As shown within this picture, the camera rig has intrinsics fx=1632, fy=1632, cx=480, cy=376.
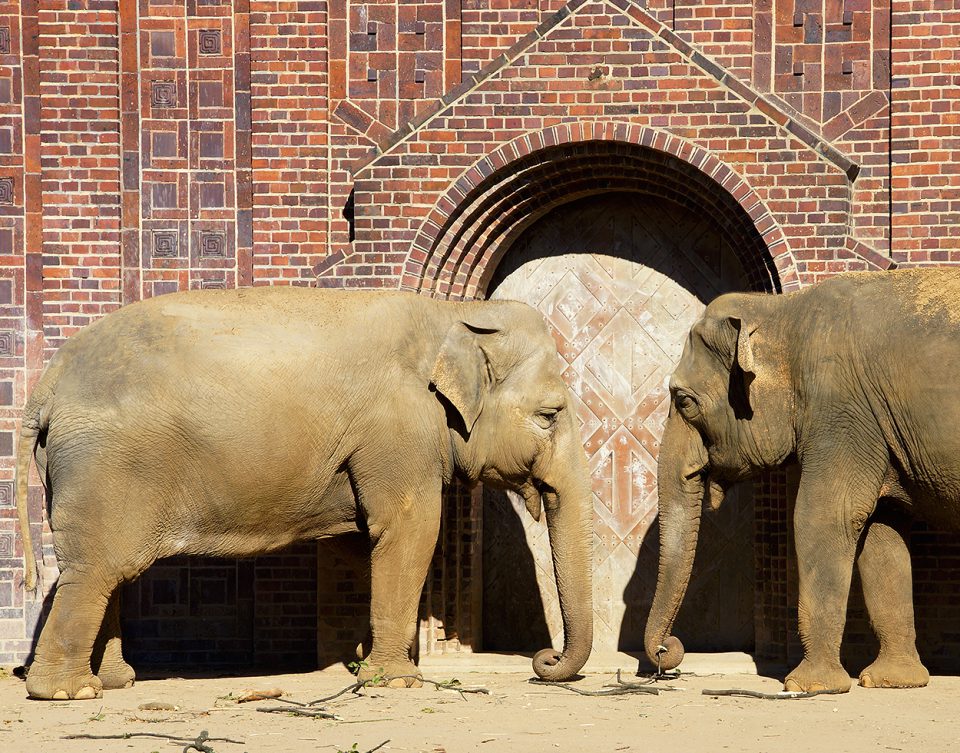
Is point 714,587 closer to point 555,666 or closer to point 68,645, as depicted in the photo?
point 555,666

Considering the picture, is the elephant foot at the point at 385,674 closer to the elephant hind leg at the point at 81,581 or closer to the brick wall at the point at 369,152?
the brick wall at the point at 369,152

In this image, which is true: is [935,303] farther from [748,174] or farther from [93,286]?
[93,286]

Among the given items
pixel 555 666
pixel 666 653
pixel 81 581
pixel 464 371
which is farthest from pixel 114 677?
pixel 666 653

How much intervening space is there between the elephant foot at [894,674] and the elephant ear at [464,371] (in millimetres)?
2877

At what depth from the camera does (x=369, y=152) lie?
1162cm

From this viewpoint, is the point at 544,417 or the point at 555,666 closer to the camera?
the point at 555,666

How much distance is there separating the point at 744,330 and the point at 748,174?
1.47 meters

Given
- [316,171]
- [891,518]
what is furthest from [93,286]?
[891,518]

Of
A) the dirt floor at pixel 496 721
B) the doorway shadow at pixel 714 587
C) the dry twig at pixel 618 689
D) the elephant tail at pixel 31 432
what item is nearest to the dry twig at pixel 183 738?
the dirt floor at pixel 496 721

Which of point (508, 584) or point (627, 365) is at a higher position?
point (627, 365)

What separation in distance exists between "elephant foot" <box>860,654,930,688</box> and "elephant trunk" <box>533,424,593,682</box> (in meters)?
1.73

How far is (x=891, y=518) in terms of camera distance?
401 inches

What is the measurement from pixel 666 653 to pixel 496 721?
1.82m

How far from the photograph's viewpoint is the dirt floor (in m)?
8.09
